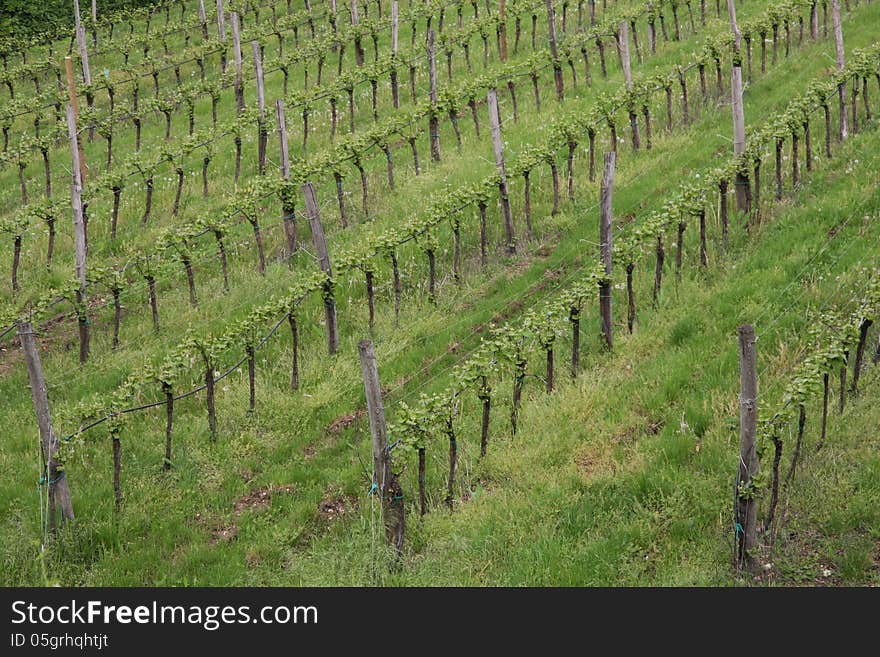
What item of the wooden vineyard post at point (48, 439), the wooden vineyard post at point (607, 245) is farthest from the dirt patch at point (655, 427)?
the wooden vineyard post at point (48, 439)

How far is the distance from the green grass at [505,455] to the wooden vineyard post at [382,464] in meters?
0.19

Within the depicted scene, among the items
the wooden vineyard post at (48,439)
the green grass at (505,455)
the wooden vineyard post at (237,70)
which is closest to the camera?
the green grass at (505,455)

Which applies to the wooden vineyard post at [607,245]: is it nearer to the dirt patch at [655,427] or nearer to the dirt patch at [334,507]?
the dirt patch at [655,427]

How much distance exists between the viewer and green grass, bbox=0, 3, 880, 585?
9969mm

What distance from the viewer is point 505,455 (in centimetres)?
1161

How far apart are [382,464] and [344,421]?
2989 mm

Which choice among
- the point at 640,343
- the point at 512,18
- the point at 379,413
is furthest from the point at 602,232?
the point at 512,18

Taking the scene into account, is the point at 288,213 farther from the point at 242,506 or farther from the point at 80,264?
the point at 242,506

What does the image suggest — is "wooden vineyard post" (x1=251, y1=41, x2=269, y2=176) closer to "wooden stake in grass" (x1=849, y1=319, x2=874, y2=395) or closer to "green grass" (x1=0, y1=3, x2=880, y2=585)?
"green grass" (x1=0, y1=3, x2=880, y2=585)

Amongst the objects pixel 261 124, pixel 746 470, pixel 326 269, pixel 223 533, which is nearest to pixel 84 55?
pixel 261 124

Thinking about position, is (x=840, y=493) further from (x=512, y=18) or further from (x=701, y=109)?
(x=512, y=18)

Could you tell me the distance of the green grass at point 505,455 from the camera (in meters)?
9.97

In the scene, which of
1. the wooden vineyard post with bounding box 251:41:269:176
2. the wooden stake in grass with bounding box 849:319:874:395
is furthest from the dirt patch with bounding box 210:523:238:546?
the wooden vineyard post with bounding box 251:41:269:176

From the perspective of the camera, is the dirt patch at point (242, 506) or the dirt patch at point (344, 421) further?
the dirt patch at point (344, 421)
